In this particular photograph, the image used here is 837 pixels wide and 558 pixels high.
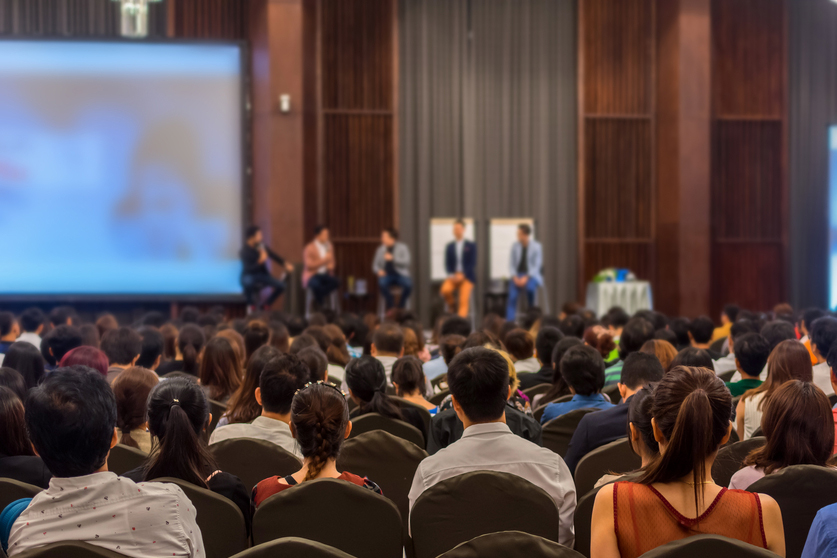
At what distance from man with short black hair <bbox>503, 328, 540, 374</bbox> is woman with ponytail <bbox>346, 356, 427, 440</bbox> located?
62.6 inches

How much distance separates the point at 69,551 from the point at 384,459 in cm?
136

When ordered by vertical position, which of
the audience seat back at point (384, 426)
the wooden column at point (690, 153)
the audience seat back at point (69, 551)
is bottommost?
the audience seat back at point (384, 426)

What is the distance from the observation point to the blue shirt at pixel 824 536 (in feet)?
4.81

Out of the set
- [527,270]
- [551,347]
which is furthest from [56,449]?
[527,270]

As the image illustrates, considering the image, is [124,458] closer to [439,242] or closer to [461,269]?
[461,269]

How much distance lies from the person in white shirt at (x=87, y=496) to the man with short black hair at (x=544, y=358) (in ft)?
9.14

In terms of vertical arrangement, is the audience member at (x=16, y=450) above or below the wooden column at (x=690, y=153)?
below

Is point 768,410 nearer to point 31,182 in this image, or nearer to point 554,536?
point 554,536

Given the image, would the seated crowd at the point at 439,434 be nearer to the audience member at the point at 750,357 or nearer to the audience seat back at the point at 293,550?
the audience member at the point at 750,357

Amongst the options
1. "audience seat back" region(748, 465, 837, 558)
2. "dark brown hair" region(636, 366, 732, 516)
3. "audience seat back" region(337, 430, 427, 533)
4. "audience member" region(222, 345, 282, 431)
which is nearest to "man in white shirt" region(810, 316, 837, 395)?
"audience seat back" region(748, 465, 837, 558)

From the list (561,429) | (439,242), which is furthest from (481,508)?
(439,242)

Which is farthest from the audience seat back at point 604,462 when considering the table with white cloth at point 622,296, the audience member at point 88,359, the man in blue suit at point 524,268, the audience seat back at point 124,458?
the table with white cloth at point 622,296

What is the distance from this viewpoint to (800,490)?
6.98 feet

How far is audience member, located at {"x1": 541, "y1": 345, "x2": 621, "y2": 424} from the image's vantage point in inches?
129
